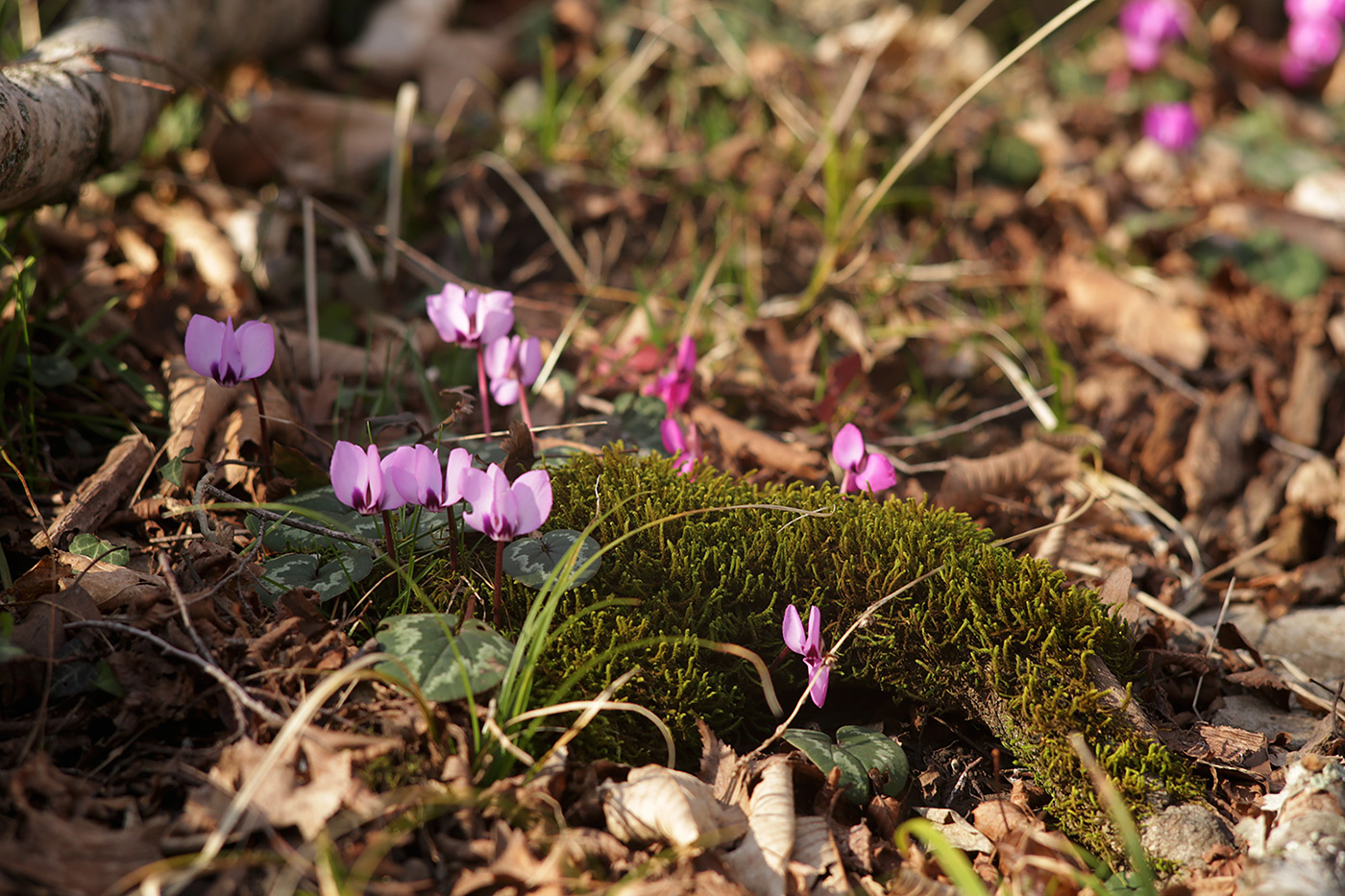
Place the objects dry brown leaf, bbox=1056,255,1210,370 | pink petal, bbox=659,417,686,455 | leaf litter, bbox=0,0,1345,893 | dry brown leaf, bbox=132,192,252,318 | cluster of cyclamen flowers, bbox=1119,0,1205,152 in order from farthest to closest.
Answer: cluster of cyclamen flowers, bbox=1119,0,1205,152
dry brown leaf, bbox=1056,255,1210,370
dry brown leaf, bbox=132,192,252,318
pink petal, bbox=659,417,686,455
leaf litter, bbox=0,0,1345,893

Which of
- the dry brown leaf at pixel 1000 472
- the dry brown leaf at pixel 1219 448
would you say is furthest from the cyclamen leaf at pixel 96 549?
the dry brown leaf at pixel 1219 448

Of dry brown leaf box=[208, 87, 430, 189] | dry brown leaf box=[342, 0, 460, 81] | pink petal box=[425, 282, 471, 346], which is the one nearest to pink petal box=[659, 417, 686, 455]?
pink petal box=[425, 282, 471, 346]

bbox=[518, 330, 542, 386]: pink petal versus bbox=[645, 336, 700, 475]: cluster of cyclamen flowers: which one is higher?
bbox=[518, 330, 542, 386]: pink petal

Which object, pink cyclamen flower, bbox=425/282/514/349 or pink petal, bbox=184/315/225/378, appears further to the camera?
pink cyclamen flower, bbox=425/282/514/349

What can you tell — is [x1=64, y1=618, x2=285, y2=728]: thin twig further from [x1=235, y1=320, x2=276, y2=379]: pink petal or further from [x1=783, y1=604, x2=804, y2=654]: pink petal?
[x1=783, y1=604, x2=804, y2=654]: pink petal

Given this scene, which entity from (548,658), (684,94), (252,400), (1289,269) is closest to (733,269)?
(684,94)

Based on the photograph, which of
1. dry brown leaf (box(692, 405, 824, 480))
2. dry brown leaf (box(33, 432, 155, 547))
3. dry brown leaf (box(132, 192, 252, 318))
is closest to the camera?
dry brown leaf (box(33, 432, 155, 547))

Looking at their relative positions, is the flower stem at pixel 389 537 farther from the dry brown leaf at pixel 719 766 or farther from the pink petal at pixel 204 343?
the dry brown leaf at pixel 719 766
